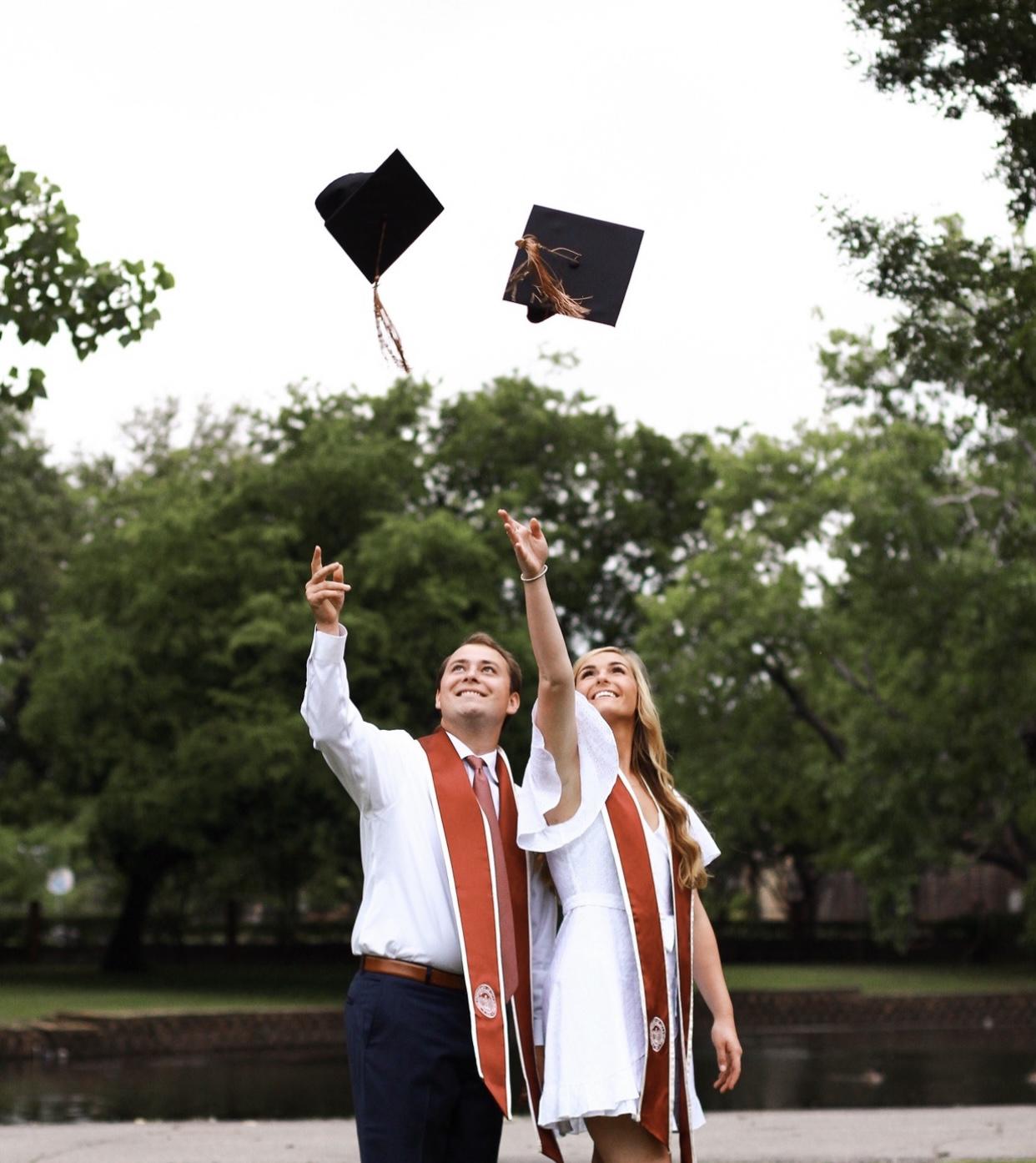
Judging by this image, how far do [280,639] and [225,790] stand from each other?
2.71m

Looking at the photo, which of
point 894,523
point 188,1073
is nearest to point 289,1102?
point 188,1073

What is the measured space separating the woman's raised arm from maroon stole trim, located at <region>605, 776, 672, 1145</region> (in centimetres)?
15

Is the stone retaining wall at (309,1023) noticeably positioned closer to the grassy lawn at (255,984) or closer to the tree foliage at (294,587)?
the grassy lawn at (255,984)

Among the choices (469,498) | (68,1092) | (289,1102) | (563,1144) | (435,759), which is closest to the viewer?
(435,759)

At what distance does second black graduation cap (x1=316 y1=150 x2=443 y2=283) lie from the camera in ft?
17.4

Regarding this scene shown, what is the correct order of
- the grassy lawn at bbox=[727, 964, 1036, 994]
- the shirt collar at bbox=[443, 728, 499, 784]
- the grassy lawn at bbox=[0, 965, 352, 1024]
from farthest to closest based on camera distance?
the grassy lawn at bbox=[727, 964, 1036, 994], the grassy lawn at bbox=[0, 965, 352, 1024], the shirt collar at bbox=[443, 728, 499, 784]


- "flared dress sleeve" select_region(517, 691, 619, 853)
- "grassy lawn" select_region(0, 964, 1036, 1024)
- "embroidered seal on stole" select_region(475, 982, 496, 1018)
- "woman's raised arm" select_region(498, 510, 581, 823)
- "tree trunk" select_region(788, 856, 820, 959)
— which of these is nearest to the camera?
"embroidered seal on stole" select_region(475, 982, 496, 1018)

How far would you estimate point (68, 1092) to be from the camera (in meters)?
15.9

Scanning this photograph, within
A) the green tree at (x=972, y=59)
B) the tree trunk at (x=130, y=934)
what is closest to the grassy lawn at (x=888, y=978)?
the tree trunk at (x=130, y=934)

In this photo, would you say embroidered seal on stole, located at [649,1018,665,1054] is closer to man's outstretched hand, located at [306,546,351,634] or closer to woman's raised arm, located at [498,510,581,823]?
woman's raised arm, located at [498,510,581,823]

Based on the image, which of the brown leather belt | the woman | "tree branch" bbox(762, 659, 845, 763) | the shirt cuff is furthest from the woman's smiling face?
"tree branch" bbox(762, 659, 845, 763)

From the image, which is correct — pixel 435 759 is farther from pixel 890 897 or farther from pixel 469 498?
pixel 469 498

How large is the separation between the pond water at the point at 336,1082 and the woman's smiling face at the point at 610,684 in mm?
9677

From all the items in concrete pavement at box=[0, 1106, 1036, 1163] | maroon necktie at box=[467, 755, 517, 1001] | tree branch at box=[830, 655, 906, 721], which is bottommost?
concrete pavement at box=[0, 1106, 1036, 1163]
